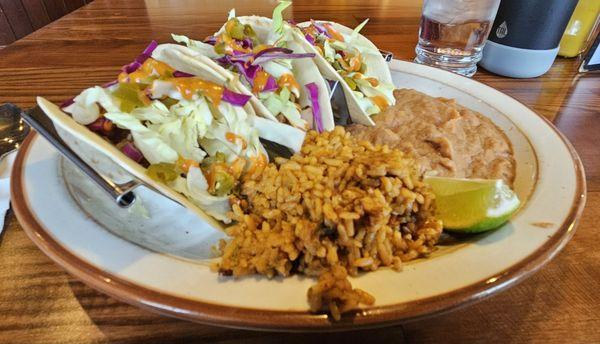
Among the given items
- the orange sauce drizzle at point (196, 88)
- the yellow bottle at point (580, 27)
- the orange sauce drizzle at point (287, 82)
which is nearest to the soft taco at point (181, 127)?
the orange sauce drizzle at point (196, 88)

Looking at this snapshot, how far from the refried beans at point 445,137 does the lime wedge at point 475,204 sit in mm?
168

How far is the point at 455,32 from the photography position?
1.96 meters

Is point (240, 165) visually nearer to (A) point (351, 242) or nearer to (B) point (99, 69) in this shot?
Result: (A) point (351, 242)

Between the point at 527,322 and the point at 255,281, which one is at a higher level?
the point at 255,281

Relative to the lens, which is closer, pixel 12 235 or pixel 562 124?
pixel 12 235

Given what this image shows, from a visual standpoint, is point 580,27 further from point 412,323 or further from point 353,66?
point 412,323

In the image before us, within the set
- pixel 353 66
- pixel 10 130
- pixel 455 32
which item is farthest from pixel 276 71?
pixel 455 32

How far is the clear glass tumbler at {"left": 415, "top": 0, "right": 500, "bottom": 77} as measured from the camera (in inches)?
73.4

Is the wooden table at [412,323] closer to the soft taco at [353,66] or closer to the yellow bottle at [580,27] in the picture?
the yellow bottle at [580,27]

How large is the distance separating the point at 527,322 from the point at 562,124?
45.3 inches

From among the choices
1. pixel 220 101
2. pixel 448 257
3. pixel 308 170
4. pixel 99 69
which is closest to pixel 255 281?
pixel 308 170

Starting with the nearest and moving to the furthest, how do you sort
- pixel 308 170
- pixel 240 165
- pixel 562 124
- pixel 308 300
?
pixel 308 300 < pixel 308 170 < pixel 240 165 < pixel 562 124

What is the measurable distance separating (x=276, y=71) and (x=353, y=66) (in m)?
0.42

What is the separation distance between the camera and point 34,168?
3.42 ft
